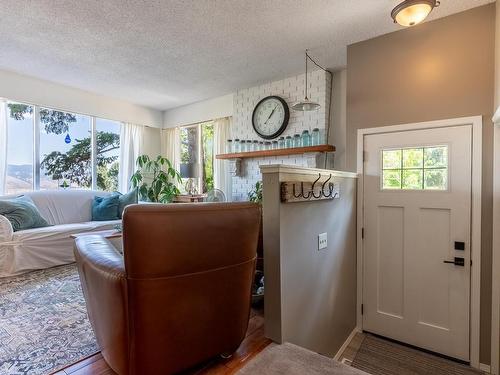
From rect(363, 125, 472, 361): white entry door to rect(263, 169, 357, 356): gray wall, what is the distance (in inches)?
8.6

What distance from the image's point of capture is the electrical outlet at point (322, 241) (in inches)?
80.4

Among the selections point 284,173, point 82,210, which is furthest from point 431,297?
point 82,210

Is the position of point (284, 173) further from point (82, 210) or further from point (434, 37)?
point (82, 210)

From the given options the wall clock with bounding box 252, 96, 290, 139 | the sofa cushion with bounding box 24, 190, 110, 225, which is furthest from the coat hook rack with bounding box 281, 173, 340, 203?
the sofa cushion with bounding box 24, 190, 110, 225

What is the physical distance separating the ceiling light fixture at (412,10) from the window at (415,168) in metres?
1.04

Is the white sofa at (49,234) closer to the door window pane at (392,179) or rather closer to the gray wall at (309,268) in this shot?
the gray wall at (309,268)

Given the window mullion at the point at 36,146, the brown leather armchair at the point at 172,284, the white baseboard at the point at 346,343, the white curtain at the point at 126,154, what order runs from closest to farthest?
the brown leather armchair at the point at 172,284, the white baseboard at the point at 346,343, the window mullion at the point at 36,146, the white curtain at the point at 126,154

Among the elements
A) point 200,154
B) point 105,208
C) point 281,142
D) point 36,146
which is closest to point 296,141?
point 281,142

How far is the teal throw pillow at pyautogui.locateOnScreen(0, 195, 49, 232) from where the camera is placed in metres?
3.43

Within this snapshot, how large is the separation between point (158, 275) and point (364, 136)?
236 centimetres

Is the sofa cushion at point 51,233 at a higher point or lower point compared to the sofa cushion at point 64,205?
lower

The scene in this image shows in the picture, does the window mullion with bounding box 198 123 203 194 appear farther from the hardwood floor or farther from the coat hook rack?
the hardwood floor

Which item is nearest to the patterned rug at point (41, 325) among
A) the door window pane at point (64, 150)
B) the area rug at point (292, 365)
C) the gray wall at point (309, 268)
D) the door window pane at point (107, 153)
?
the area rug at point (292, 365)

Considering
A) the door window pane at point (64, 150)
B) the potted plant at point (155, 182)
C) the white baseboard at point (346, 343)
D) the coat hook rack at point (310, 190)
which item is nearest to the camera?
the coat hook rack at point (310, 190)
